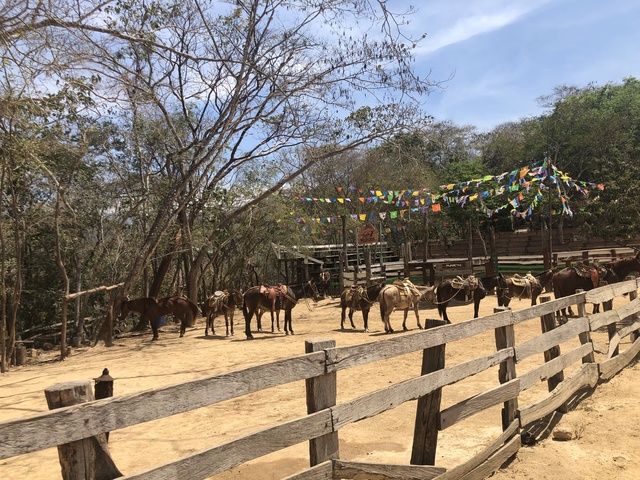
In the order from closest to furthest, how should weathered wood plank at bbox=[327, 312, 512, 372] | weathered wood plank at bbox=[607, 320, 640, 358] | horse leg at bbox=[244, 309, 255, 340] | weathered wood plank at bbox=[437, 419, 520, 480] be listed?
weathered wood plank at bbox=[327, 312, 512, 372], weathered wood plank at bbox=[437, 419, 520, 480], weathered wood plank at bbox=[607, 320, 640, 358], horse leg at bbox=[244, 309, 255, 340]

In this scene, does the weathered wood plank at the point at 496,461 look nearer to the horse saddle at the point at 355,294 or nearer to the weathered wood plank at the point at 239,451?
the weathered wood plank at the point at 239,451

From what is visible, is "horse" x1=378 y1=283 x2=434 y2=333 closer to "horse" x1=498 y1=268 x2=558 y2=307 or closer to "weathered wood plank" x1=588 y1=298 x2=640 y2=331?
"horse" x1=498 y1=268 x2=558 y2=307

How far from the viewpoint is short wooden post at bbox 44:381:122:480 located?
1.86 meters

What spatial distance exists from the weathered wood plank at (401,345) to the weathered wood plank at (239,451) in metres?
0.32

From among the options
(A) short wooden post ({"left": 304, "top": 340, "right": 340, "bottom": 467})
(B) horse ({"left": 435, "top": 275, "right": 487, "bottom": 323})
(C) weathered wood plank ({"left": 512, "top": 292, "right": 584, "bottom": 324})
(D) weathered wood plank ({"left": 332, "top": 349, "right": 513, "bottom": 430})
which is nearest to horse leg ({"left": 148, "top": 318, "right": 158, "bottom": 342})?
(B) horse ({"left": 435, "top": 275, "right": 487, "bottom": 323})

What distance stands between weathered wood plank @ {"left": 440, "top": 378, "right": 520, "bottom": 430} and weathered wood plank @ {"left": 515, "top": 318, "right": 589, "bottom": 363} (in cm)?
34

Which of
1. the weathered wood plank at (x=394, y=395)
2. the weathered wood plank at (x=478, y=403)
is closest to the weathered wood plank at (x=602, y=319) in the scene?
the weathered wood plank at (x=478, y=403)

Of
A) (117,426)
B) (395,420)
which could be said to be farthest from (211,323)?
(117,426)

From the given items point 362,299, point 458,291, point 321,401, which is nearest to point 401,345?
point 321,401

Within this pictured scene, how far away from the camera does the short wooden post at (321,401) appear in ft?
9.10

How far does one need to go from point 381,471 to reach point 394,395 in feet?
1.48

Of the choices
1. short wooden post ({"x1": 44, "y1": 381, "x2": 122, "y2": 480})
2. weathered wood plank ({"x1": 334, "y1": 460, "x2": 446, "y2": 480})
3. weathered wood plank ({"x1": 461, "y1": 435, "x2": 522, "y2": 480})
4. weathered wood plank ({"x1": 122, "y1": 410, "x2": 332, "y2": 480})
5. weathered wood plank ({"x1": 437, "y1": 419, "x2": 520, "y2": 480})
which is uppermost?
short wooden post ({"x1": 44, "y1": 381, "x2": 122, "y2": 480})

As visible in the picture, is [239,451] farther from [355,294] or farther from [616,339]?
[355,294]

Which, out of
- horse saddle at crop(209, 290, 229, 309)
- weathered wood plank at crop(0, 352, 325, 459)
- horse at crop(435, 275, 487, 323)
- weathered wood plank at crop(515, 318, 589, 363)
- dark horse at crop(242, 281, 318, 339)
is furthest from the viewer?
horse saddle at crop(209, 290, 229, 309)
